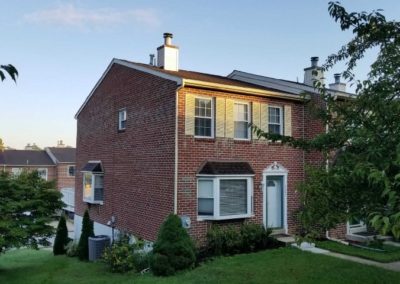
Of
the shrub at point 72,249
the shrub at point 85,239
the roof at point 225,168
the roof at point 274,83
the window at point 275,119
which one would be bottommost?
the shrub at point 72,249

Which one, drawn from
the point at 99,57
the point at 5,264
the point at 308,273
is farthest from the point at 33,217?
the point at 308,273

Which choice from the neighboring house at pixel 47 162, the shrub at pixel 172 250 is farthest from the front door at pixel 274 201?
the neighboring house at pixel 47 162

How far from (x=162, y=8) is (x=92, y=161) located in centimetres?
931

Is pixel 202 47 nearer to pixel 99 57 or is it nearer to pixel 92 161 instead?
pixel 99 57

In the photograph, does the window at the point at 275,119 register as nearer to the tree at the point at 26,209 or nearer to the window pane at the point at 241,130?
the window pane at the point at 241,130

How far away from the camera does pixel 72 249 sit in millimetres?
19062

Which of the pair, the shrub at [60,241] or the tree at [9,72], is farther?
the shrub at [60,241]

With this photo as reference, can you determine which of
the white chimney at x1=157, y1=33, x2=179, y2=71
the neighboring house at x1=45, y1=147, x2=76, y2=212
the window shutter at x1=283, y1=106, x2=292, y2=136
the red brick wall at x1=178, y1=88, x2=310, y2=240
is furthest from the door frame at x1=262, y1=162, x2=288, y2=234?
the neighboring house at x1=45, y1=147, x2=76, y2=212

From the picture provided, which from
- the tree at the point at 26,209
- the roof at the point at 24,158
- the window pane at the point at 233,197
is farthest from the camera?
the roof at the point at 24,158

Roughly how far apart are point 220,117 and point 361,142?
382 inches

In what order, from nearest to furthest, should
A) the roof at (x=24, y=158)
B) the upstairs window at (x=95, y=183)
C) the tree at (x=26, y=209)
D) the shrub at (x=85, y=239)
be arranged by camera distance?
1. the tree at (x=26, y=209)
2. the shrub at (x=85, y=239)
3. the upstairs window at (x=95, y=183)
4. the roof at (x=24, y=158)

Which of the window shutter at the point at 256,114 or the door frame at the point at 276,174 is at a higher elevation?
the window shutter at the point at 256,114

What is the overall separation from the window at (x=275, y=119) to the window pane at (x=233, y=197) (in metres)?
2.61

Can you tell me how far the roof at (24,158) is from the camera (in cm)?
4862
